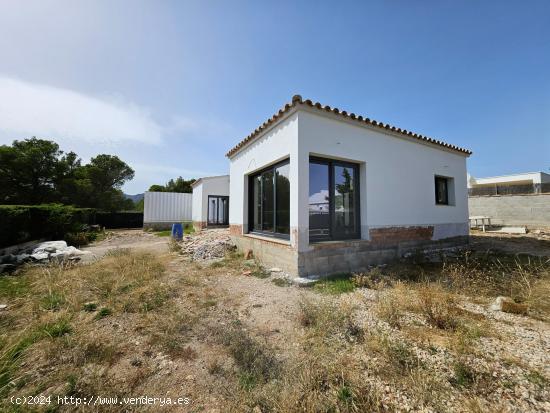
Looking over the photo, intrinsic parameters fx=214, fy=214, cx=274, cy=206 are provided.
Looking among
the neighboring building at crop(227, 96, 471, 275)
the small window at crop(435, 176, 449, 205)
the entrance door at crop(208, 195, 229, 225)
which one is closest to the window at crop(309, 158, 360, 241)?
the neighboring building at crop(227, 96, 471, 275)

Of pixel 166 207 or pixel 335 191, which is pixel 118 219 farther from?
pixel 335 191

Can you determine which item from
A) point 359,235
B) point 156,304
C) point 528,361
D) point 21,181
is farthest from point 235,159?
point 21,181

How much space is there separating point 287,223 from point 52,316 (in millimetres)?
4180

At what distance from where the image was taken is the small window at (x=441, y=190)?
749 cm

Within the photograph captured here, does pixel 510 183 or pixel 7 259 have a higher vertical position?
pixel 510 183

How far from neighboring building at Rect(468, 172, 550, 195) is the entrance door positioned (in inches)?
797

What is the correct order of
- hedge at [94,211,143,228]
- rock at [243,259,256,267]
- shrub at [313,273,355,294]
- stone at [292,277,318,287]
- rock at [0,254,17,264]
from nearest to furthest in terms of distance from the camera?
1. shrub at [313,273,355,294]
2. stone at [292,277,318,287]
3. rock at [243,259,256,267]
4. rock at [0,254,17,264]
5. hedge at [94,211,143,228]

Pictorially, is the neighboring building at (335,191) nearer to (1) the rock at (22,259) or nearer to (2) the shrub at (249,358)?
(2) the shrub at (249,358)

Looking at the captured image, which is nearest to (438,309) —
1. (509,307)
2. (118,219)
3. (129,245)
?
(509,307)

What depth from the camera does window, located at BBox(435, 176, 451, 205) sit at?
7498 millimetres

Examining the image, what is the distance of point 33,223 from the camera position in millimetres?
8688

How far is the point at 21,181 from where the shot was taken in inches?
707

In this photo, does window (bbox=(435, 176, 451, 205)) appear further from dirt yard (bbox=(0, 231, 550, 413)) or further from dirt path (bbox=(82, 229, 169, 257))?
dirt path (bbox=(82, 229, 169, 257))

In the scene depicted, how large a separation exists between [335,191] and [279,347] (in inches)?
153
